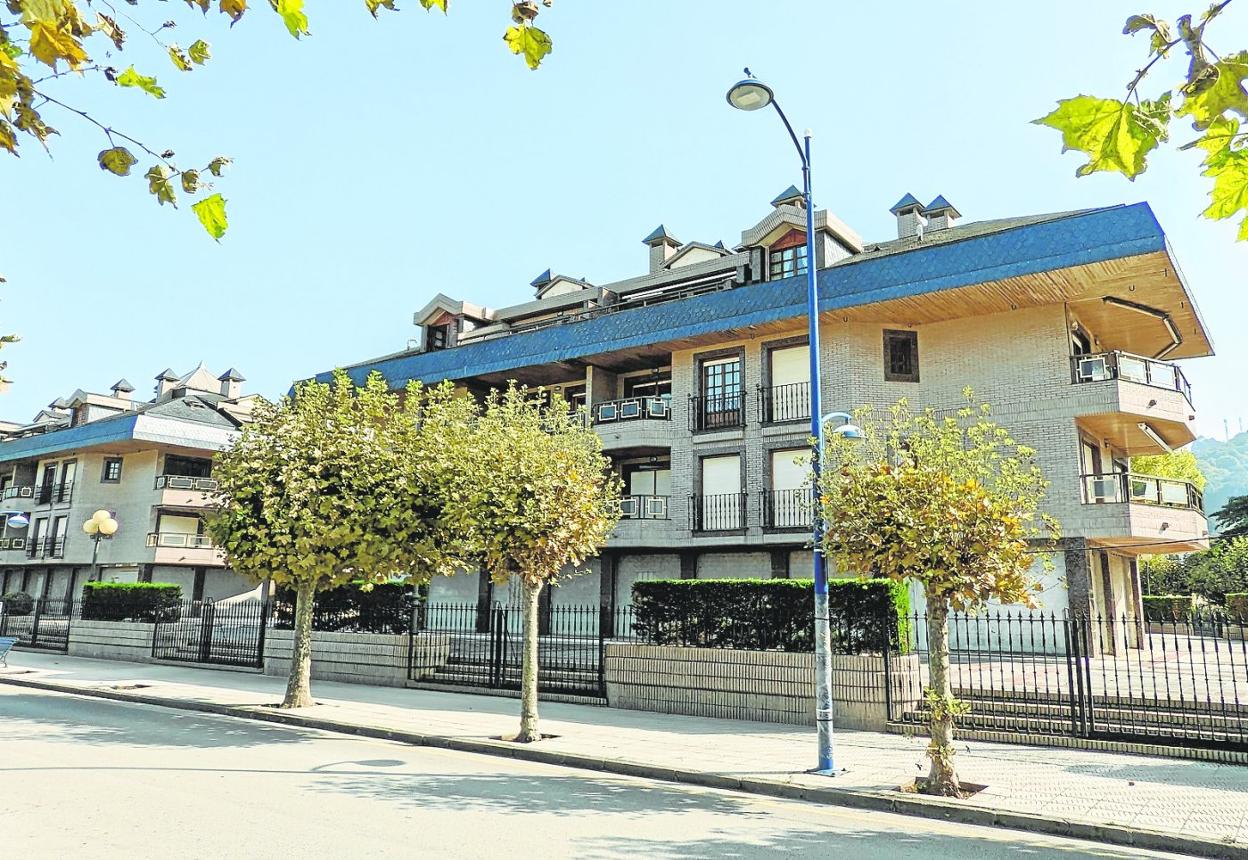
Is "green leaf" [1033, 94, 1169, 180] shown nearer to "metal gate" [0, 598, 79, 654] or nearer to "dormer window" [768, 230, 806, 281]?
"dormer window" [768, 230, 806, 281]

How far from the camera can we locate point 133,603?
2450 cm

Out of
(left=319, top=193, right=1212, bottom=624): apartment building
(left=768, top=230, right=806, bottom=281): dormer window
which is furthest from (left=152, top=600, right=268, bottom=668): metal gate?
(left=768, top=230, right=806, bottom=281): dormer window

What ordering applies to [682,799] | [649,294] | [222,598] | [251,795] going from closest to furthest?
[251,795], [682,799], [649,294], [222,598]

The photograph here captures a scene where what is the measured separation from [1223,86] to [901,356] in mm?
21697

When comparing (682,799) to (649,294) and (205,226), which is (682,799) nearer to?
(205,226)

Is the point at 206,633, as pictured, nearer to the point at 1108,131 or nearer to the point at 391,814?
the point at 391,814

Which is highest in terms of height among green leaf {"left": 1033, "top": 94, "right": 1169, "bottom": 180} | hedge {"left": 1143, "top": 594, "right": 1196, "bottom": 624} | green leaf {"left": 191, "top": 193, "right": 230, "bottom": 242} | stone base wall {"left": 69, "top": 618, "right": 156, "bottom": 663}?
green leaf {"left": 1033, "top": 94, "right": 1169, "bottom": 180}

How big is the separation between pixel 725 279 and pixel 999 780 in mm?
20988

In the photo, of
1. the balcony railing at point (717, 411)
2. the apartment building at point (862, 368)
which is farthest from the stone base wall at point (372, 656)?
the balcony railing at point (717, 411)

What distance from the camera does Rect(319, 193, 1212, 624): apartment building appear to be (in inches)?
797

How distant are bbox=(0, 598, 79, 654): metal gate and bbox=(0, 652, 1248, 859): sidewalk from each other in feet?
39.2

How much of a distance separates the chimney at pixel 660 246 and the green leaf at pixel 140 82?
29686 mm

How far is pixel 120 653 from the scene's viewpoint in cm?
2402

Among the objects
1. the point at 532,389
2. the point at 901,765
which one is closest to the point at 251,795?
the point at 901,765
